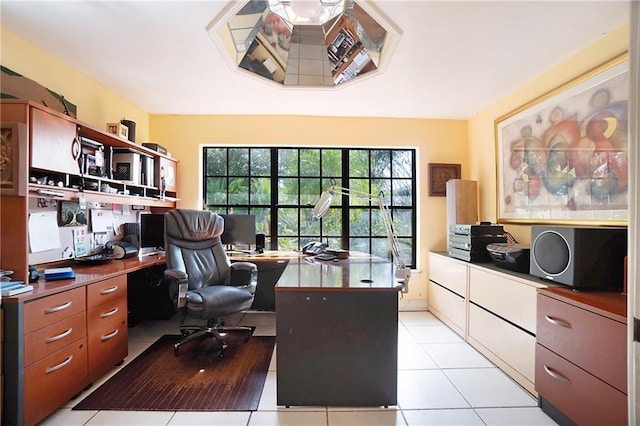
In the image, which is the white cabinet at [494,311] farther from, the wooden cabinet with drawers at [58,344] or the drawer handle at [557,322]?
the wooden cabinet with drawers at [58,344]

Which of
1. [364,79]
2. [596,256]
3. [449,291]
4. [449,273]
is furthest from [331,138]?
[596,256]

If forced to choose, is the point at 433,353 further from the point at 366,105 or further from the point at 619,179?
the point at 366,105

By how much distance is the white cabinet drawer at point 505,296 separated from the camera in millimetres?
1928

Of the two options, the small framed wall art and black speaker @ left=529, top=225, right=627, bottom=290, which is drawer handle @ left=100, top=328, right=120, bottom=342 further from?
black speaker @ left=529, top=225, right=627, bottom=290

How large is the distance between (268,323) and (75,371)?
1.69 metres

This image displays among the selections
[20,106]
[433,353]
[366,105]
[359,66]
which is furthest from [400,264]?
[20,106]

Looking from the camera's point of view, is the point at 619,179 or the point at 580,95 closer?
the point at 619,179

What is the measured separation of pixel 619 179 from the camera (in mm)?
1803

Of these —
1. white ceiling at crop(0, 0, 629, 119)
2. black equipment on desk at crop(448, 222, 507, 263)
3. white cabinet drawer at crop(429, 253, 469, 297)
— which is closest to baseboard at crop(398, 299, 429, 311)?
white cabinet drawer at crop(429, 253, 469, 297)

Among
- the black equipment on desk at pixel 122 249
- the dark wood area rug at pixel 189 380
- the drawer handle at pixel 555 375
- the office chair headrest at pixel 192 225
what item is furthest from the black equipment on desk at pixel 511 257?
the black equipment on desk at pixel 122 249

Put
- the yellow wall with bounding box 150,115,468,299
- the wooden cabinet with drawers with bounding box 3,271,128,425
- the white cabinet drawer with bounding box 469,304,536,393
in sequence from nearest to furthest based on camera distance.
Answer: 1. the wooden cabinet with drawers with bounding box 3,271,128,425
2. the white cabinet drawer with bounding box 469,304,536,393
3. the yellow wall with bounding box 150,115,468,299

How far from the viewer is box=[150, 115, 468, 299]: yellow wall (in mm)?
3477

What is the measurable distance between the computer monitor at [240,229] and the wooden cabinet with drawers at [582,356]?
265cm

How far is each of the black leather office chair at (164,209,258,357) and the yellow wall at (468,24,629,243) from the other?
8.58 ft
